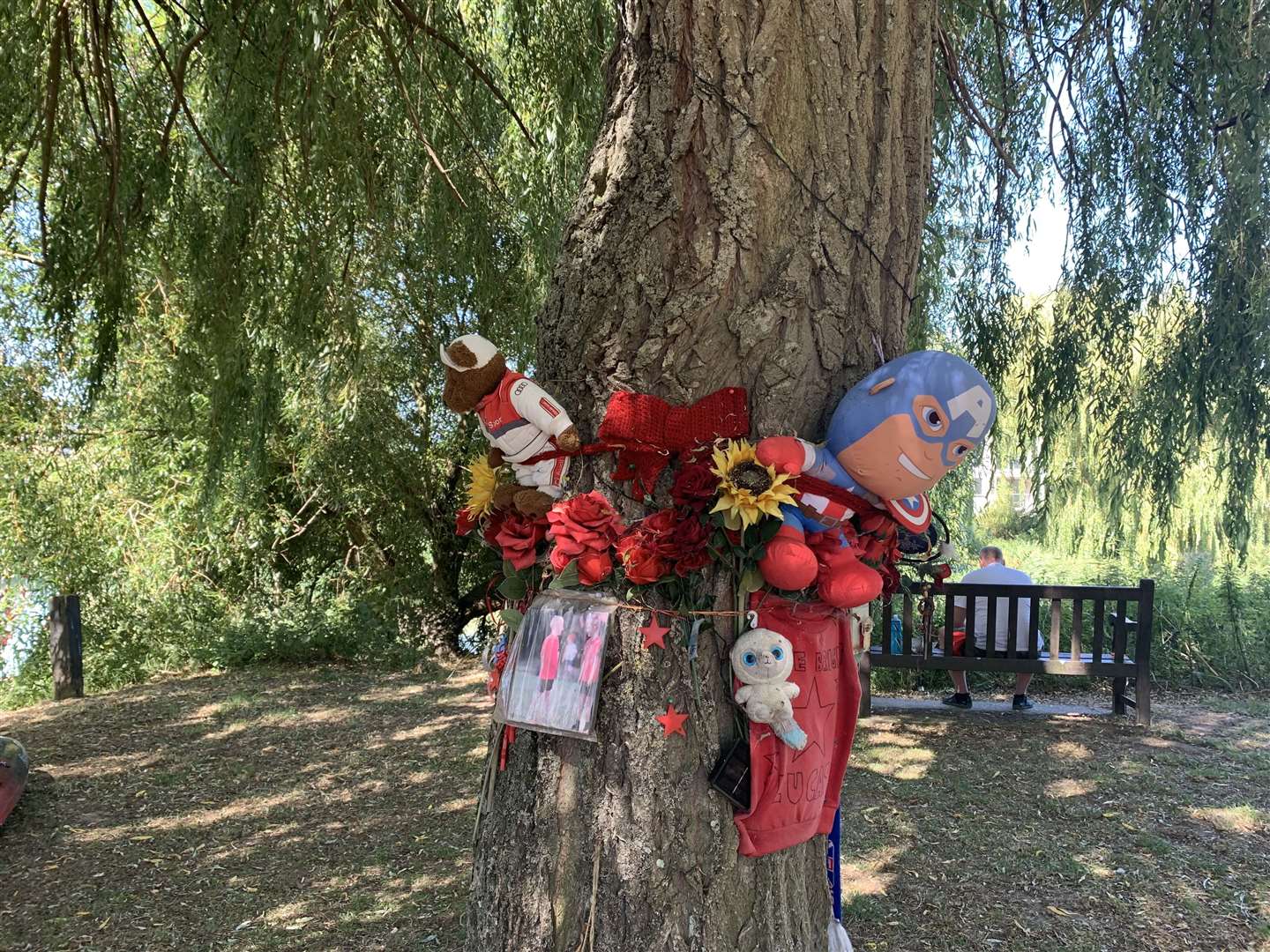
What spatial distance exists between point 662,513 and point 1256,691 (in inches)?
268

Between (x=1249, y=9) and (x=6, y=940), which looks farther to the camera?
(x=1249, y=9)

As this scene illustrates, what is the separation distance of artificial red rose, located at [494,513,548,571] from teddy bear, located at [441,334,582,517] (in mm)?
30

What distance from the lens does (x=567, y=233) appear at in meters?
2.06

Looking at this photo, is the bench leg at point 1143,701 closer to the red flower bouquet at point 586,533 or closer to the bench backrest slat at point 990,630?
the bench backrest slat at point 990,630

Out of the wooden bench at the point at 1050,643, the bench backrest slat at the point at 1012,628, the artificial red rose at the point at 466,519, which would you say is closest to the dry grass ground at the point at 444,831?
the wooden bench at the point at 1050,643

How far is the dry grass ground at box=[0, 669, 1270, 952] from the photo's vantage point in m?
3.15

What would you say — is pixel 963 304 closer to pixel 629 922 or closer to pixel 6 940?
pixel 629 922

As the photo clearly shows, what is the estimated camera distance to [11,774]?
406cm

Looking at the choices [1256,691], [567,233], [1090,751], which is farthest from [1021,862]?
[1256,691]

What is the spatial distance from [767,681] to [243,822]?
133 inches

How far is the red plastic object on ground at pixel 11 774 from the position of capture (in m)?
3.95

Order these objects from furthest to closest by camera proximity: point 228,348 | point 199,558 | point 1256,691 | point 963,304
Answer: point 199,558 < point 1256,691 < point 963,304 < point 228,348

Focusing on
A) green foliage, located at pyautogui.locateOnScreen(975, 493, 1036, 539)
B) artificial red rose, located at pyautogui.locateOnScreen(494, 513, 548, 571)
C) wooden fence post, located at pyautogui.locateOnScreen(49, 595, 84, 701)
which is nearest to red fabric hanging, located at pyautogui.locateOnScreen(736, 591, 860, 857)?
artificial red rose, located at pyautogui.locateOnScreen(494, 513, 548, 571)

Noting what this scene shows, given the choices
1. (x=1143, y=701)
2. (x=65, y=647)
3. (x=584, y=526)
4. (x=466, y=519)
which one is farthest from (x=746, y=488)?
(x=65, y=647)
